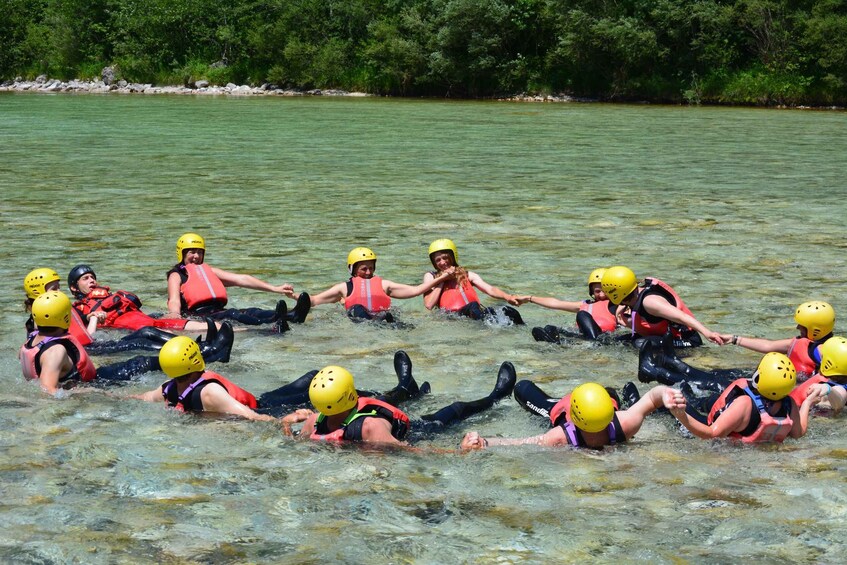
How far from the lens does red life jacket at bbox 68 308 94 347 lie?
11.3 metres

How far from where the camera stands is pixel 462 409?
942cm

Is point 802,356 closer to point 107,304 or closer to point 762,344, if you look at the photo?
point 762,344

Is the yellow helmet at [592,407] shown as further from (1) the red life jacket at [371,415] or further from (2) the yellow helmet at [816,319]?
(2) the yellow helmet at [816,319]

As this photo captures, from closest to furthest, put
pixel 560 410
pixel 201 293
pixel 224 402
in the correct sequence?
pixel 560 410 < pixel 224 402 < pixel 201 293

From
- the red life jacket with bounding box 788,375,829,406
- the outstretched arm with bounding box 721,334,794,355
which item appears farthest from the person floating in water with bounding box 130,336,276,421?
the outstretched arm with bounding box 721,334,794,355

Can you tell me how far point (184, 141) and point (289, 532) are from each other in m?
33.2

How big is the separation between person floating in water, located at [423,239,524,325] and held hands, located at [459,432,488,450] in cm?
453

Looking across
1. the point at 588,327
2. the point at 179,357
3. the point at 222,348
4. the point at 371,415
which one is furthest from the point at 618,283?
the point at 179,357

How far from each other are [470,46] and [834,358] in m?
67.6

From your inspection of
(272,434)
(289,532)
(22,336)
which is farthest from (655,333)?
(22,336)

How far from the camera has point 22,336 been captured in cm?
1221

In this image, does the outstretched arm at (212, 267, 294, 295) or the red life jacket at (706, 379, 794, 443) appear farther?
the outstretched arm at (212, 267, 294, 295)

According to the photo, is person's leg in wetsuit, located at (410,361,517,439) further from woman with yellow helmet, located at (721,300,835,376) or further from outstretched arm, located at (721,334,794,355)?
woman with yellow helmet, located at (721,300,835,376)

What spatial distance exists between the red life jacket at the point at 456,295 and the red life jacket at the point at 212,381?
4.30 m
